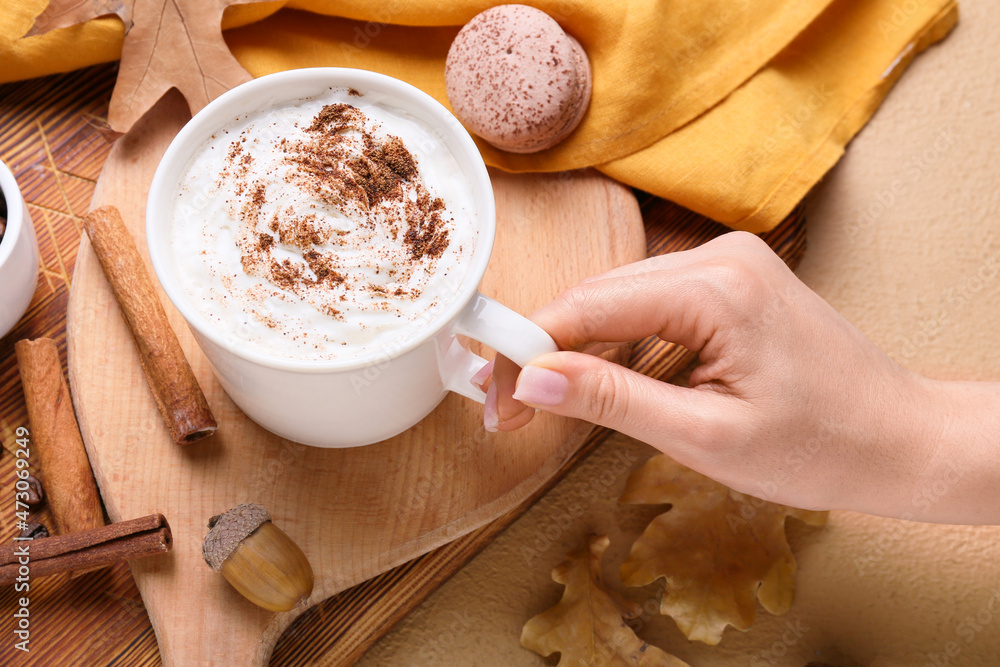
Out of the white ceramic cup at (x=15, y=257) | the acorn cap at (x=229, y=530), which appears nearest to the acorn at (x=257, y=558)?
the acorn cap at (x=229, y=530)

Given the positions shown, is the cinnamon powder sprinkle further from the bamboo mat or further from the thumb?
the bamboo mat

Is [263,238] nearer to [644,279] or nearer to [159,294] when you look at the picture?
[159,294]

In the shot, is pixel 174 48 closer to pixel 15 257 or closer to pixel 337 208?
pixel 15 257

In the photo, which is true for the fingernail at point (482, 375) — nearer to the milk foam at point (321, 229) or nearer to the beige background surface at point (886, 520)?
the milk foam at point (321, 229)

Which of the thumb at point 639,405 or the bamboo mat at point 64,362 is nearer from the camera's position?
the thumb at point 639,405

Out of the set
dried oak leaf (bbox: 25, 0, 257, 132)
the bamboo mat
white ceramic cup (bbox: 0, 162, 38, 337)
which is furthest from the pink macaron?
white ceramic cup (bbox: 0, 162, 38, 337)

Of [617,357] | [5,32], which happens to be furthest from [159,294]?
[617,357]
